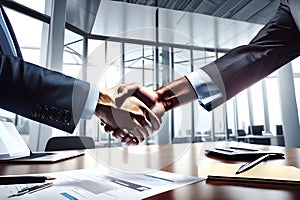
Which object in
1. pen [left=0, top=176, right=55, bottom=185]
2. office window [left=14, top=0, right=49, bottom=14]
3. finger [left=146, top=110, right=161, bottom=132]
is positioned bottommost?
pen [left=0, top=176, right=55, bottom=185]

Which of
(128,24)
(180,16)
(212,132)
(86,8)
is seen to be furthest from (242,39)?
(86,8)

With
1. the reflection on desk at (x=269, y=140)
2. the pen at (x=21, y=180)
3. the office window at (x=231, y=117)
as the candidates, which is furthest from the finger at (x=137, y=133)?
the office window at (x=231, y=117)

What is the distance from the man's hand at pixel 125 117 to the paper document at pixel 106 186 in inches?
15.4

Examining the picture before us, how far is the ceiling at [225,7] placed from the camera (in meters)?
3.52

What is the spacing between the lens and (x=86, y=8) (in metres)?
3.17

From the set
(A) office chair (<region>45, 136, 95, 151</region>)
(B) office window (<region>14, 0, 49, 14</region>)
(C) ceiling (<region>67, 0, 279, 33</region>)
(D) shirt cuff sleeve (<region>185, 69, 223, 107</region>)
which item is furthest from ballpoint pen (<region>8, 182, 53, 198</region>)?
(C) ceiling (<region>67, 0, 279, 33</region>)

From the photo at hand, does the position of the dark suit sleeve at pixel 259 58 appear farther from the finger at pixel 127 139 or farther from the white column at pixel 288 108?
the white column at pixel 288 108

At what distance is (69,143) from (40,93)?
0.86 meters

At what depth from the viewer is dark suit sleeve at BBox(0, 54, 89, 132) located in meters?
0.60

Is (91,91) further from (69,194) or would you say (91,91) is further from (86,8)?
(86,8)

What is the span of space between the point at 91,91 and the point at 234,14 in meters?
3.90

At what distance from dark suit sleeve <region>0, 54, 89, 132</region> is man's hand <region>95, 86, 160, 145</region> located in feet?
0.43

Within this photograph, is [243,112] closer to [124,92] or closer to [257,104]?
[257,104]

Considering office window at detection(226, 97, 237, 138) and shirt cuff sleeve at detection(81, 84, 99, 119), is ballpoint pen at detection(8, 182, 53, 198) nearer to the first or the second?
shirt cuff sleeve at detection(81, 84, 99, 119)
